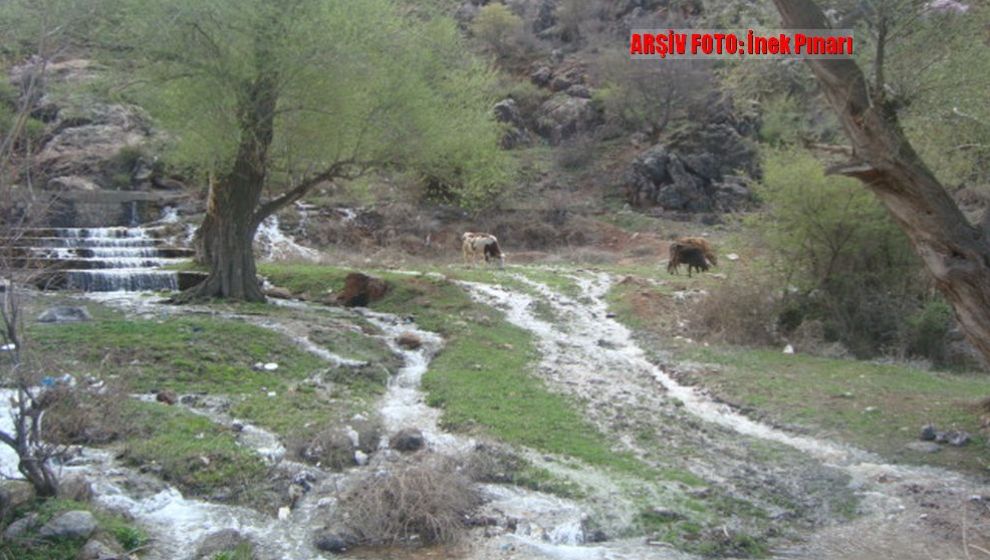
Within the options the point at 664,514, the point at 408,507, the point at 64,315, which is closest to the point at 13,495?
the point at 408,507

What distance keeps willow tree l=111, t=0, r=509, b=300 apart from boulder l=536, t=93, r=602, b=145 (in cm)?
2841

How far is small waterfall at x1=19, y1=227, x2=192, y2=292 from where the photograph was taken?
20.8 meters

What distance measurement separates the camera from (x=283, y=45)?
1572 centimetres

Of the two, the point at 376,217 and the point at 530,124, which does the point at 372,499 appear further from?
the point at 530,124

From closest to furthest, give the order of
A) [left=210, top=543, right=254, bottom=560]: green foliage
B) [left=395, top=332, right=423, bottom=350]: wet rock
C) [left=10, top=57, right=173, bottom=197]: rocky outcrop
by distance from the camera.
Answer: [left=210, top=543, right=254, bottom=560]: green foliage < [left=395, top=332, right=423, bottom=350]: wet rock < [left=10, top=57, right=173, bottom=197]: rocky outcrop

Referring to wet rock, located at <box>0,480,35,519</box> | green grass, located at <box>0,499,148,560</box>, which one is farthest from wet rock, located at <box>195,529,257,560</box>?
wet rock, located at <box>0,480,35,519</box>

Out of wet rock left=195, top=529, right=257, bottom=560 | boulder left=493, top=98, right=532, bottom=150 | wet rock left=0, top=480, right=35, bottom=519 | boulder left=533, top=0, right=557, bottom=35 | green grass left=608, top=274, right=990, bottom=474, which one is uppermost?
boulder left=533, top=0, right=557, bottom=35

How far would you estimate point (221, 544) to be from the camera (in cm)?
764

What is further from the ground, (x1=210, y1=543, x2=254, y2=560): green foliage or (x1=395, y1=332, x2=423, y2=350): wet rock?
(x1=395, y1=332, x2=423, y2=350): wet rock

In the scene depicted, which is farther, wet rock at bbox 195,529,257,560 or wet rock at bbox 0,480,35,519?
wet rock at bbox 195,529,257,560

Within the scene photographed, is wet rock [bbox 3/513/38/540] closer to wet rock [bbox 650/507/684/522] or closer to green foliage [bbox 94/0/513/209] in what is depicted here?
wet rock [bbox 650/507/684/522]

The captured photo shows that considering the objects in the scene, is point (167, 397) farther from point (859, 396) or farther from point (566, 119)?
point (566, 119)

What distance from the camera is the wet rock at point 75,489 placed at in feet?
25.1

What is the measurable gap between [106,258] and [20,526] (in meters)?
18.1
